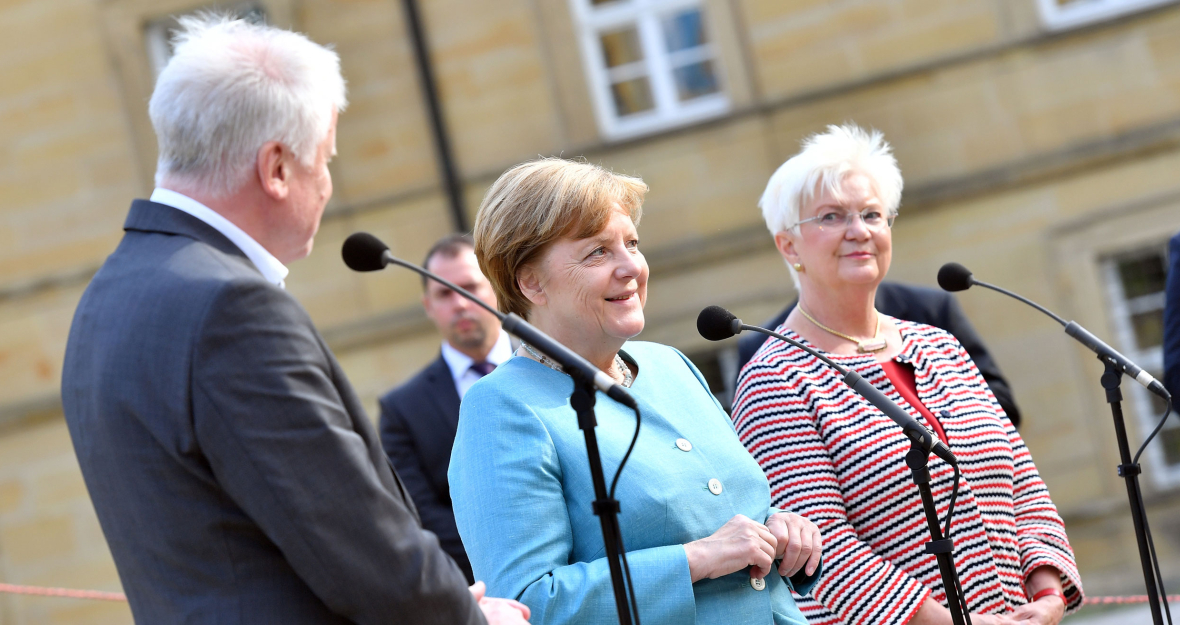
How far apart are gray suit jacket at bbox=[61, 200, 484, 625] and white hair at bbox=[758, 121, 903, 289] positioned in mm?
1920

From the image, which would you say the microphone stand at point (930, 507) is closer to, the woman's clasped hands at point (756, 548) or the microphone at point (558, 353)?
the woman's clasped hands at point (756, 548)

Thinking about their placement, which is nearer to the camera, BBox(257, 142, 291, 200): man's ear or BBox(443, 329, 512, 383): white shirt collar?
BBox(257, 142, 291, 200): man's ear

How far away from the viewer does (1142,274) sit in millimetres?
8578

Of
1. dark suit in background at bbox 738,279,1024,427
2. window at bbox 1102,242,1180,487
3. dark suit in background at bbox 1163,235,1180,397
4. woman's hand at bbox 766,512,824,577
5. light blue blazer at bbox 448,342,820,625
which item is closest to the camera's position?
light blue blazer at bbox 448,342,820,625

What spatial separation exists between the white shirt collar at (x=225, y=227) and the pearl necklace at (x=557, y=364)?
0.67 m

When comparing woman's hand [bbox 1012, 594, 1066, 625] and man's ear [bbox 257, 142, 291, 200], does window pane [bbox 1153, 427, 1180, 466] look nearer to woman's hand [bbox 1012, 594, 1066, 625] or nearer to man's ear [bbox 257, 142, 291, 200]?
woman's hand [bbox 1012, 594, 1066, 625]

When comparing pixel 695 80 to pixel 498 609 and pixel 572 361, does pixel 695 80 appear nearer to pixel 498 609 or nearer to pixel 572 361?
pixel 572 361

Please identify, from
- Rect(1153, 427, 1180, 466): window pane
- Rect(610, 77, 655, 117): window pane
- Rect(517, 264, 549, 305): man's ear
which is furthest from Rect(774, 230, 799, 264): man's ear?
Rect(1153, 427, 1180, 466): window pane

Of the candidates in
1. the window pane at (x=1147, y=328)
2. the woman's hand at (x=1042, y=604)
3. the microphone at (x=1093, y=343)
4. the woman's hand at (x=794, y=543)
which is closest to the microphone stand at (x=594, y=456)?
the woman's hand at (x=794, y=543)

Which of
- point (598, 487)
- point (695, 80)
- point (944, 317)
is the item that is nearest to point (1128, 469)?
point (944, 317)

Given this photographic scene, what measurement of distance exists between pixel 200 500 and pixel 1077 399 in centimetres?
785

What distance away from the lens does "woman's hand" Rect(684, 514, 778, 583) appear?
2338 millimetres

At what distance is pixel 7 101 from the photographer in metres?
9.78

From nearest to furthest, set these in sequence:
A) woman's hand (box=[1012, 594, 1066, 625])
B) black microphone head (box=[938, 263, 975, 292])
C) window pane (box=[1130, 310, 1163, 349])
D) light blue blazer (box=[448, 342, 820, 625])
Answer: light blue blazer (box=[448, 342, 820, 625]) → woman's hand (box=[1012, 594, 1066, 625]) → black microphone head (box=[938, 263, 975, 292]) → window pane (box=[1130, 310, 1163, 349])
